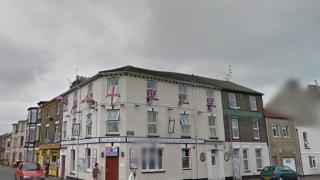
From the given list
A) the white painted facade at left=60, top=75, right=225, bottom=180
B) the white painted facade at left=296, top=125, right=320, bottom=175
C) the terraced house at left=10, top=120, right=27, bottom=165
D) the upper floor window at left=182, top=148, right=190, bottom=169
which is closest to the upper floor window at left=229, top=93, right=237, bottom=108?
the white painted facade at left=60, top=75, right=225, bottom=180

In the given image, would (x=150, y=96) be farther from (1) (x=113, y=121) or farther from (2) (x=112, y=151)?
(2) (x=112, y=151)

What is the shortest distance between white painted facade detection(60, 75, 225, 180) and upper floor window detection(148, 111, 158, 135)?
28 cm

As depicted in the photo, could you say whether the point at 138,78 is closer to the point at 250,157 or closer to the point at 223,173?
the point at 223,173

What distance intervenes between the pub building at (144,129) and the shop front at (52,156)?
2749 millimetres

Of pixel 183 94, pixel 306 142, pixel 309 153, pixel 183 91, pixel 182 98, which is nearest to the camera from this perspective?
pixel 182 98

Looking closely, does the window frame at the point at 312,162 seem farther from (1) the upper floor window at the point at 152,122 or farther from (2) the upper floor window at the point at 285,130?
(1) the upper floor window at the point at 152,122

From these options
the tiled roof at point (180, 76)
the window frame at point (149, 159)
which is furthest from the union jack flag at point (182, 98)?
the window frame at point (149, 159)

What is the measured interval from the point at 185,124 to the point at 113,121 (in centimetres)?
684

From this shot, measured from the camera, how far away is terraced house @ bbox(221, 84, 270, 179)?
1166 inches

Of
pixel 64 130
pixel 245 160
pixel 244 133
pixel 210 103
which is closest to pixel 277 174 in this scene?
pixel 245 160

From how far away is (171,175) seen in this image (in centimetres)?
2486

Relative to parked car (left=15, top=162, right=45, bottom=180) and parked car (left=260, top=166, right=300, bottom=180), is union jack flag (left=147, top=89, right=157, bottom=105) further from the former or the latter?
parked car (left=260, top=166, right=300, bottom=180)

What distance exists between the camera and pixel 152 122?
25094mm

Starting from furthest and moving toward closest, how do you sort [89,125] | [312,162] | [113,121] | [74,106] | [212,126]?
[312,162], [74,106], [212,126], [89,125], [113,121]
